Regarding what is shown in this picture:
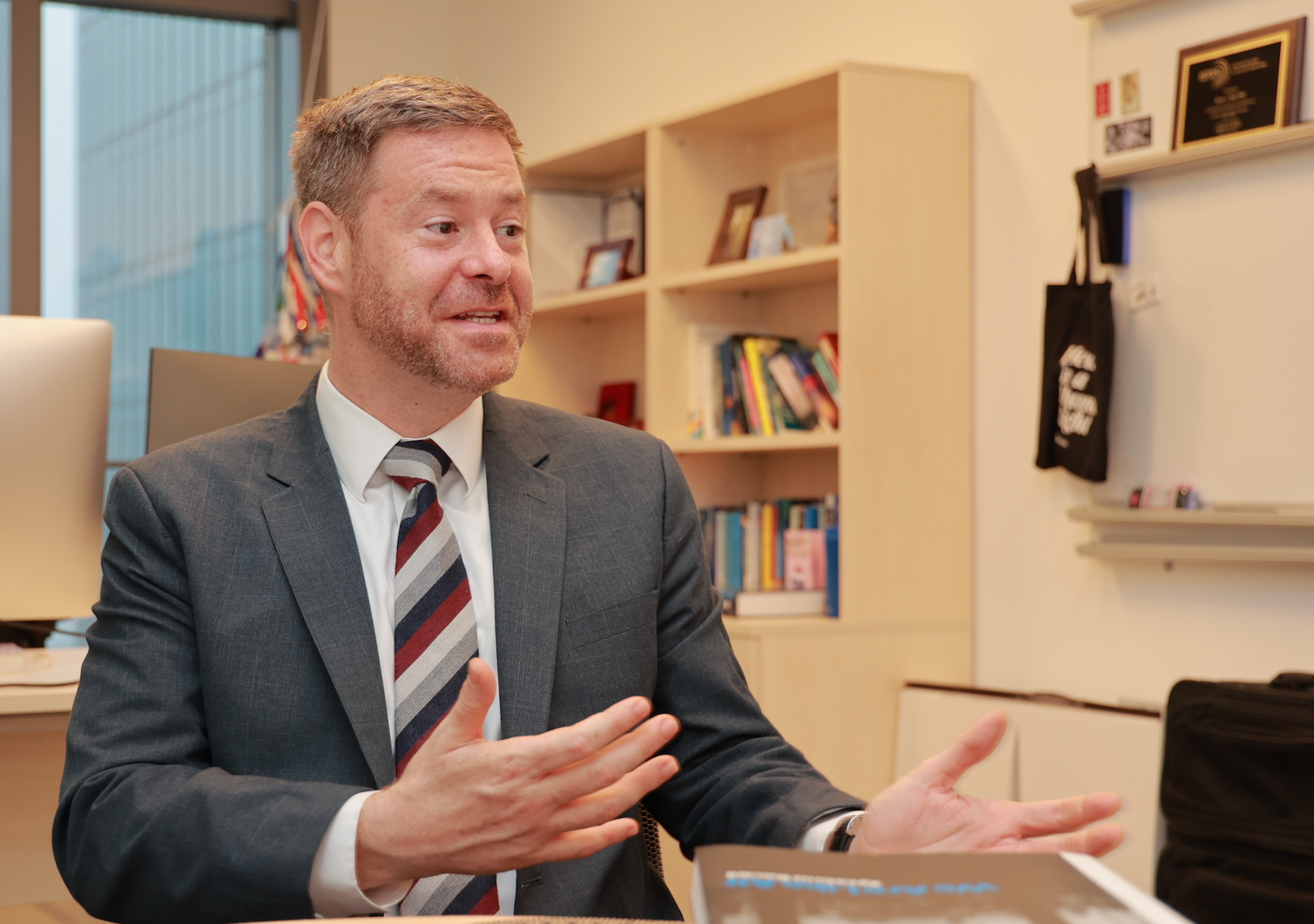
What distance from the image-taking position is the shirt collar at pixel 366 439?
1.35m

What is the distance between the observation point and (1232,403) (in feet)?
7.76

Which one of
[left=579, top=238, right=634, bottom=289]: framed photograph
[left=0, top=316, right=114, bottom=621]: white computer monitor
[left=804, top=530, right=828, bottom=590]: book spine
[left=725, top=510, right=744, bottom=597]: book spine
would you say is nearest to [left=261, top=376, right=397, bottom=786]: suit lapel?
[left=0, top=316, right=114, bottom=621]: white computer monitor

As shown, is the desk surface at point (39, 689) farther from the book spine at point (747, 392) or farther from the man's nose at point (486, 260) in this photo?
the book spine at point (747, 392)

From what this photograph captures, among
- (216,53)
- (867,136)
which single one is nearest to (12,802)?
(867,136)

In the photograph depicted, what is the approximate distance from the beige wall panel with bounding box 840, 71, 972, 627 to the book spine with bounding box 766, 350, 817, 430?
0.30 metres

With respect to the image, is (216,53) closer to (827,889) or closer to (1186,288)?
(1186,288)

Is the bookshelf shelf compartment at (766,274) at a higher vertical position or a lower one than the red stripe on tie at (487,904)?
higher

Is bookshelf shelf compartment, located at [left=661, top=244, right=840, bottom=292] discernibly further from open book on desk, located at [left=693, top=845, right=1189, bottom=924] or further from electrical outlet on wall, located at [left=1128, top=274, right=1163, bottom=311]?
open book on desk, located at [left=693, top=845, right=1189, bottom=924]

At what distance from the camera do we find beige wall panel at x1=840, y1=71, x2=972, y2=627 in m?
2.79

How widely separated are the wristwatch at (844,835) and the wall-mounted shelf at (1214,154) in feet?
5.46

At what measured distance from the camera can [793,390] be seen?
3.10 m

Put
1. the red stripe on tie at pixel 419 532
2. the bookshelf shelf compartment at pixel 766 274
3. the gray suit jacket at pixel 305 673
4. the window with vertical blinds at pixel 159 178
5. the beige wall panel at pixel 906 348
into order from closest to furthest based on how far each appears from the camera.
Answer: the gray suit jacket at pixel 305 673
the red stripe on tie at pixel 419 532
the beige wall panel at pixel 906 348
the bookshelf shelf compartment at pixel 766 274
the window with vertical blinds at pixel 159 178

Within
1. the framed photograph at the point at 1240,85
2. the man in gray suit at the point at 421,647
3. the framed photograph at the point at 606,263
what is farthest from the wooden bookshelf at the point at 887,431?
the man in gray suit at the point at 421,647

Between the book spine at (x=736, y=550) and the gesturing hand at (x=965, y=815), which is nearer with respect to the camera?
the gesturing hand at (x=965, y=815)
